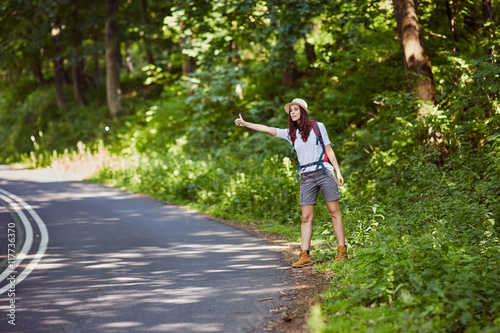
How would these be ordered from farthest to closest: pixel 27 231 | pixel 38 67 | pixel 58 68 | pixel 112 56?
pixel 38 67 < pixel 58 68 < pixel 112 56 < pixel 27 231

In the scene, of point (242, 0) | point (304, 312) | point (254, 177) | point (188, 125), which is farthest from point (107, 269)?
point (188, 125)

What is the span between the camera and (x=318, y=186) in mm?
7504

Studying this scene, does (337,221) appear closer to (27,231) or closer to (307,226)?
(307,226)

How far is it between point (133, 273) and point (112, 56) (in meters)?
22.9

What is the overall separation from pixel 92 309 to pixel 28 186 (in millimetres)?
14863

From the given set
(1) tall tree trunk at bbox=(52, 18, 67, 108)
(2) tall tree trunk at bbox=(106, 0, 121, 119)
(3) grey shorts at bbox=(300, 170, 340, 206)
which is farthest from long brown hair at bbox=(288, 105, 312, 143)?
(1) tall tree trunk at bbox=(52, 18, 67, 108)

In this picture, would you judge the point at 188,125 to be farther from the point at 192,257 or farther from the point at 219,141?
the point at 192,257

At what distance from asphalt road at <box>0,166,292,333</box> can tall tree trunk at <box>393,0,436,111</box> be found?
4855 mm

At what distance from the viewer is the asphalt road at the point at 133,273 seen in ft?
18.5

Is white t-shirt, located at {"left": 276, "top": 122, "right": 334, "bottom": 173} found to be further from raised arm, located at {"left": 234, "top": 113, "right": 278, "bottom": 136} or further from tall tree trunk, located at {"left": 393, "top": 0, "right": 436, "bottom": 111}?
tall tree trunk, located at {"left": 393, "top": 0, "right": 436, "bottom": 111}

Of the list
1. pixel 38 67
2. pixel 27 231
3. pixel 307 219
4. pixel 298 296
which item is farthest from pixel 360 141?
pixel 38 67

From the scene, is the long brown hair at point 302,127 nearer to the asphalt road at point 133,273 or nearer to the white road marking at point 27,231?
the asphalt road at point 133,273

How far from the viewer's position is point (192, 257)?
8562 millimetres

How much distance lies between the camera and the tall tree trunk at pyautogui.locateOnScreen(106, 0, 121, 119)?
27.7 metres
